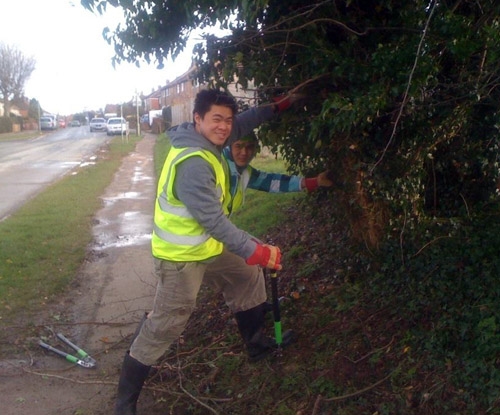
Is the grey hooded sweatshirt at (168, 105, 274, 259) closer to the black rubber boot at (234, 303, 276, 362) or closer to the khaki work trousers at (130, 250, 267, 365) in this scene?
the khaki work trousers at (130, 250, 267, 365)

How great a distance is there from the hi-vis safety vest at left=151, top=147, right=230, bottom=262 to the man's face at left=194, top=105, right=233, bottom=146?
0.42ft

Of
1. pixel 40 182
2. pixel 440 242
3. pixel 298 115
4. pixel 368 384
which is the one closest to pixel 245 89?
pixel 298 115

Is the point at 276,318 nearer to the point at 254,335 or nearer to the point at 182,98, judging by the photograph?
the point at 254,335

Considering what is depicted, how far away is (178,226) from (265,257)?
543mm

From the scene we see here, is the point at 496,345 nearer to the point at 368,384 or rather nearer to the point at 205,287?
the point at 368,384

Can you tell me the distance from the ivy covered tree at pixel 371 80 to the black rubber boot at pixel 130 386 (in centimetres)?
162

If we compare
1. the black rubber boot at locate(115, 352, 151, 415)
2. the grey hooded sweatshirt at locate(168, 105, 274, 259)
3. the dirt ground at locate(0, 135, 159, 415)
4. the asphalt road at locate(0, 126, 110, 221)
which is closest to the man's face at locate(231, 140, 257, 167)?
the grey hooded sweatshirt at locate(168, 105, 274, 259)

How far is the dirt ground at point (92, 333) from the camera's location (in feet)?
15.5

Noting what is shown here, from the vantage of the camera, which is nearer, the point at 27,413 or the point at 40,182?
the point at 27,413

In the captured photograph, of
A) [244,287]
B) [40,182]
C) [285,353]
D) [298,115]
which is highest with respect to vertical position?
[298,115]

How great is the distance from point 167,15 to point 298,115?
1.07m

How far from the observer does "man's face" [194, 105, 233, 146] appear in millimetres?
4117

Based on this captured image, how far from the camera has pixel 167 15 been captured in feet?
14.6

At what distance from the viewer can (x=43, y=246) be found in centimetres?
941
